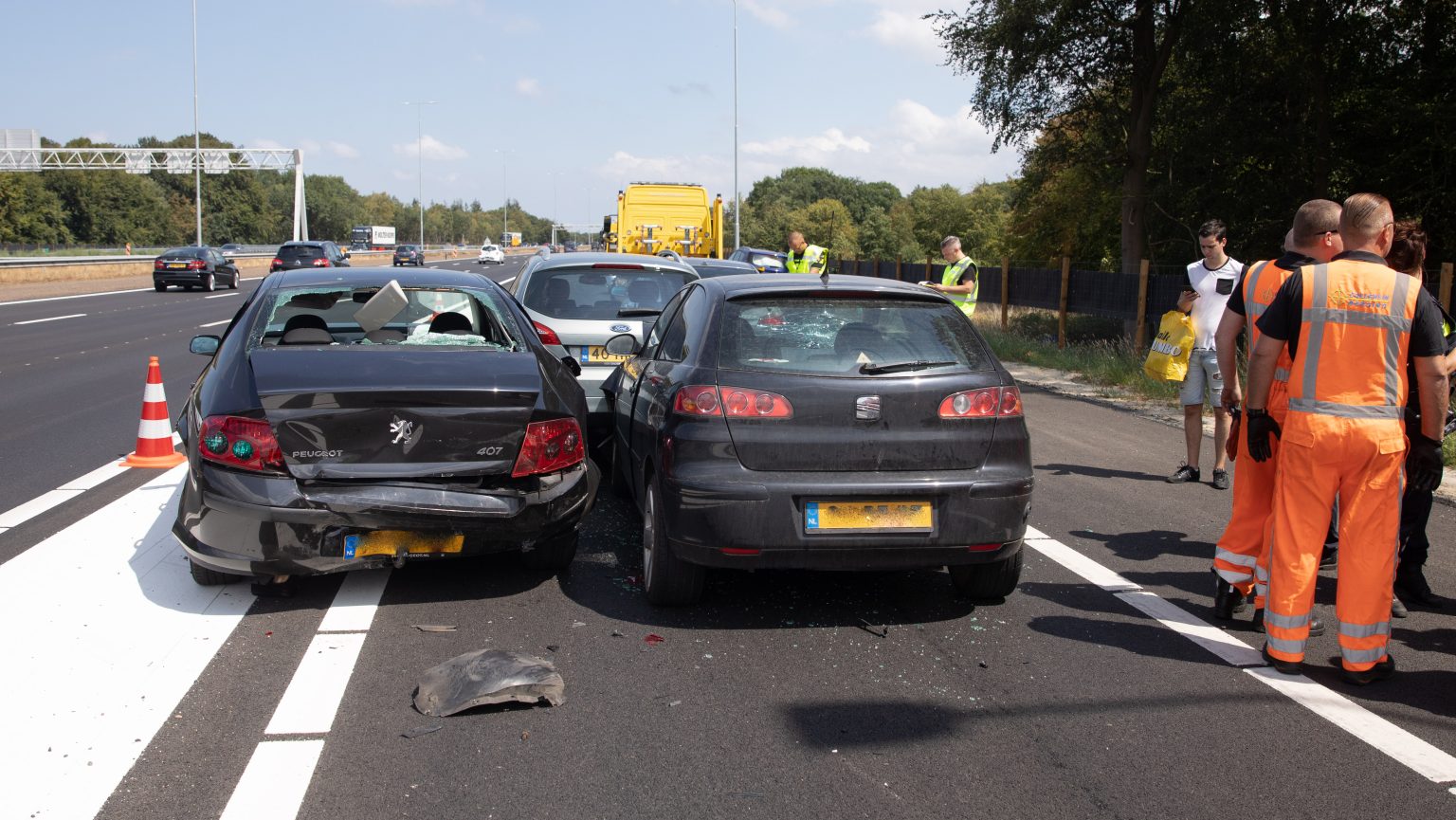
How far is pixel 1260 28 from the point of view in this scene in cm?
2256

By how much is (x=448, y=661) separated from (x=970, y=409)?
7.82 ft

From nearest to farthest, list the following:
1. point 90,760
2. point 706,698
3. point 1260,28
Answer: point 90,760, point 706,698, point 1260,28

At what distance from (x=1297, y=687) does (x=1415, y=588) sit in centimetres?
173

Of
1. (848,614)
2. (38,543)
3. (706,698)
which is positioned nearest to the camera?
(706,698)

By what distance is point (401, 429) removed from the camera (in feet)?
17.0

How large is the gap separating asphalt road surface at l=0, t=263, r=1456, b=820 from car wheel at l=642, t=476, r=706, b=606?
8 centimetres

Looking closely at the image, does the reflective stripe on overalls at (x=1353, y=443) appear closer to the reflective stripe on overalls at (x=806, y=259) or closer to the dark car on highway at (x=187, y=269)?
the reflective stripe on overalls at (x=806, y=259)

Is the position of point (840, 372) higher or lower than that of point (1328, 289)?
lower

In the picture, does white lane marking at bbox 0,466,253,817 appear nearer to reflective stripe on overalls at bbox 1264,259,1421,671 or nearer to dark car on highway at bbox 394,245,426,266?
reflective stripe on overalls at bbox 1264,259,1421,671

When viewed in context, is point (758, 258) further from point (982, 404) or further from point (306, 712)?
point (306, 712)

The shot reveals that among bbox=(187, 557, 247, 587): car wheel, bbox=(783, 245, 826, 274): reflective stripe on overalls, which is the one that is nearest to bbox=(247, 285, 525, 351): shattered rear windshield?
bbox=(187, 557, 247, 587): car wheel

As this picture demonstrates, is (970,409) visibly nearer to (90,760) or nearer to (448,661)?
(448,661)

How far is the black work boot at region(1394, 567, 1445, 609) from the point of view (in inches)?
229

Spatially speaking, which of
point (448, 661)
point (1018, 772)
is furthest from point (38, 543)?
point (1018, 772)
